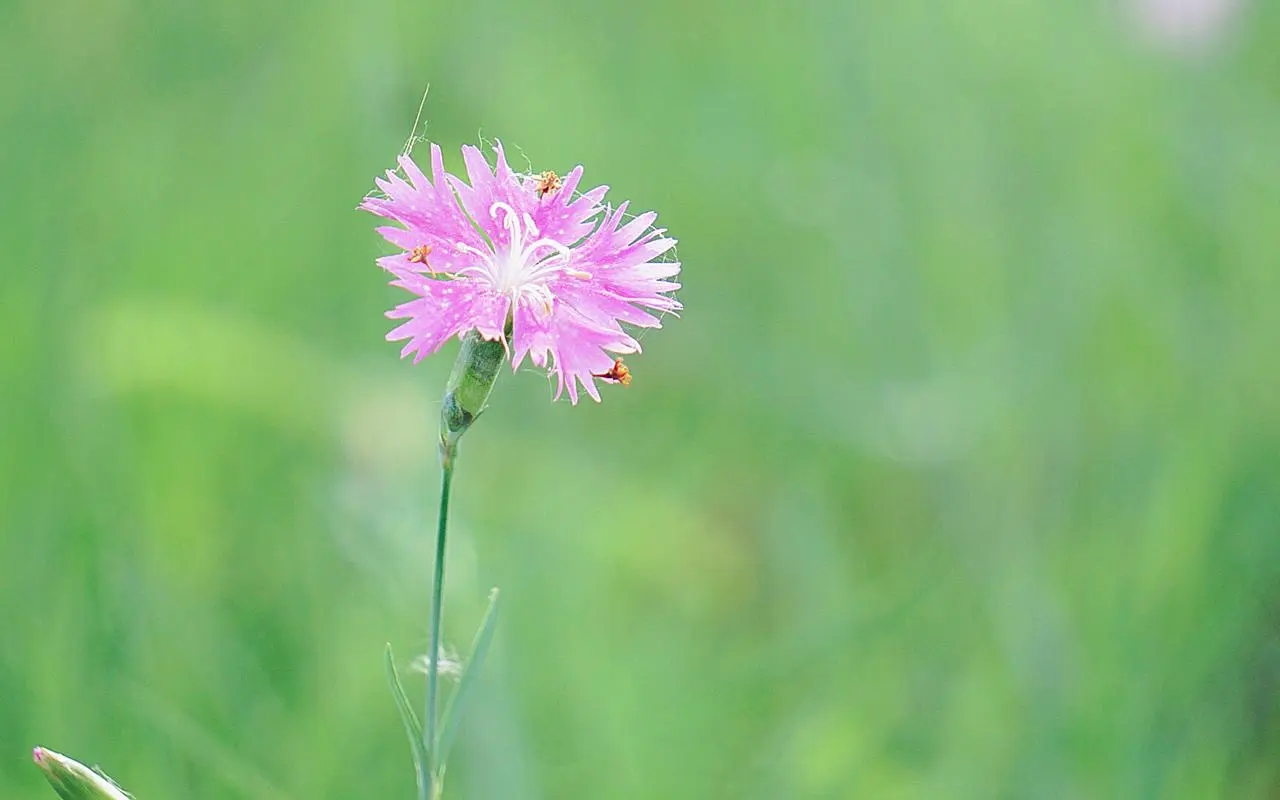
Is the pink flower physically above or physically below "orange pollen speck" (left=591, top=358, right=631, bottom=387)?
above

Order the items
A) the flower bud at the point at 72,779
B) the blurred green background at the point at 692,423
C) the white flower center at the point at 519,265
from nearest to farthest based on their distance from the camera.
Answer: the flower bud at the point at 72,779, the white flower center at the point at 519,265, the blurred green background at the point at 692,423

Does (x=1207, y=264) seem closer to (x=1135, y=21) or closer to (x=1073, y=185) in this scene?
(x=1073, y=185)

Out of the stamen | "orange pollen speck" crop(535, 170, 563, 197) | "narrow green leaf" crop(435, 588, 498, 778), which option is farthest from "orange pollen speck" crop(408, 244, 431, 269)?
"narrow green leaf" crop(435, 588, 498, 778)

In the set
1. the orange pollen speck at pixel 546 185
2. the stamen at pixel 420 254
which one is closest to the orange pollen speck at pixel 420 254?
the stamen at pixel 420 254

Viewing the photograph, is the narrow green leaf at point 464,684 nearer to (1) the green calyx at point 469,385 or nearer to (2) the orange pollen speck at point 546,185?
(1) the green calyx at point 469,385

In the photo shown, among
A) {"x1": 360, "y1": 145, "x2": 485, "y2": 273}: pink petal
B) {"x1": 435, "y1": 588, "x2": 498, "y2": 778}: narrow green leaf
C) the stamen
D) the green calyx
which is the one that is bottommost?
{"x1": 435, "y1": 588, "x2": 498, "y2": 778}: narrow green leaf

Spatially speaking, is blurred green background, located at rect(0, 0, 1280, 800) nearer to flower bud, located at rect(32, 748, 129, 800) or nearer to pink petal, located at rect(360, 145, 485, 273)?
flower bud, located at rect(32, 748, 129, 800)

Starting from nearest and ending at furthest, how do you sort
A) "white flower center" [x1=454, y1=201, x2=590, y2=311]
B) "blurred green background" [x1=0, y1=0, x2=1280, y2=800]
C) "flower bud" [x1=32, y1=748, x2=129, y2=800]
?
"flower bud" [x1=32, y1=748, x2=129, y2=800] → "white flower center" [x1=454, y1=201, x2=590, y2=311] → "blurred green background" [x1=0, y1=0, x2=1280, y2=800]
